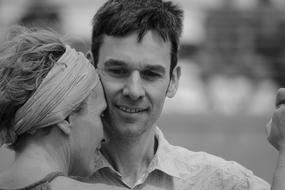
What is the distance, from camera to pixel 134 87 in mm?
2637

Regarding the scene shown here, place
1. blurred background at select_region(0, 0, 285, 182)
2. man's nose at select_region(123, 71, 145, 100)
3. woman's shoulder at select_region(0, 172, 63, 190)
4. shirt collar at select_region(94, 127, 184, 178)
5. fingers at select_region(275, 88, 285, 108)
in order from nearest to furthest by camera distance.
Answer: woman's shoulder at select_region(0, 172, 63, 190), fingers at select_region(275, 88, 285, 108), man's nose at select_region(123, 71, 145, 100), shirt collar at select_region(94, 127, 184, 178), blurred background at select_region(0, 0, 285, 182)

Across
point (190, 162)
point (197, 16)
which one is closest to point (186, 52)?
point (197, 16)

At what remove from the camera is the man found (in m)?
2.67

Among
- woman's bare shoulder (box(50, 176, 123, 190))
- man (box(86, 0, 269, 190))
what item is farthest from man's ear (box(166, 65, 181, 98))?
woman's bare shoulder (box(50, 176, 123, 190))

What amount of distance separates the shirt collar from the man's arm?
450 millimetres

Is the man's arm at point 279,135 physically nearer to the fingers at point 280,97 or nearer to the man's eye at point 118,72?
the fingers at point 280,97

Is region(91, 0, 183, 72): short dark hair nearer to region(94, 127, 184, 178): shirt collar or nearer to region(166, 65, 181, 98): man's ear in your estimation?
region(166, 65, 181, 98): man's ear

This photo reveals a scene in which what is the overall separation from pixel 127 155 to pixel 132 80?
0.99 ft

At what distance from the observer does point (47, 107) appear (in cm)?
224

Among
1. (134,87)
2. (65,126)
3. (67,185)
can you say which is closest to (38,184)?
(67,185)

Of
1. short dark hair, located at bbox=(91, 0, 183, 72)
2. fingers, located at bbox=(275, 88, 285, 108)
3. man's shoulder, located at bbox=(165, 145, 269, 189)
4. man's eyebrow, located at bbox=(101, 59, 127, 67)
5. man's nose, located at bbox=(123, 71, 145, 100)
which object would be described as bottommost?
man's shoulder, located at bbox=(165, 145, 269, 189)

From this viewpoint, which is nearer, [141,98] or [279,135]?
[279,135]

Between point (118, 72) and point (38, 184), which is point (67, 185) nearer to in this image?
point (38, 184)

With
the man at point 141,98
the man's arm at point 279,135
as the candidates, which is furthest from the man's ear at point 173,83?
the man's arm at point 279,135
